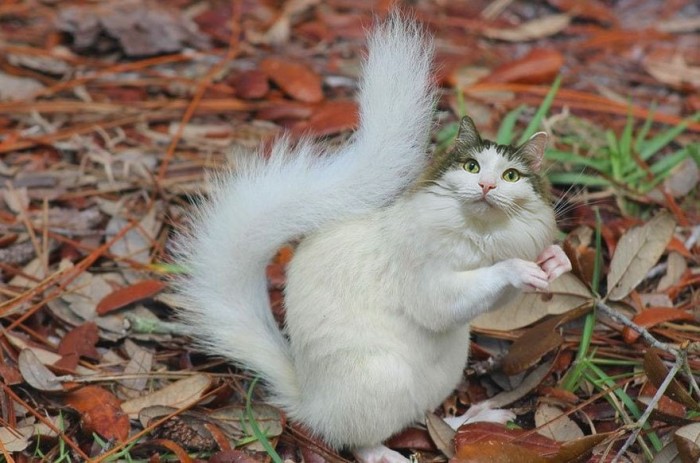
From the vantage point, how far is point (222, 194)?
3.06 metres

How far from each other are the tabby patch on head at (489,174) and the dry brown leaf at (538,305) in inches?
25.6

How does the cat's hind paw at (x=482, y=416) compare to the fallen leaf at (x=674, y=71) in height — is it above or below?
below

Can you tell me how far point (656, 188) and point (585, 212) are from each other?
0.45m

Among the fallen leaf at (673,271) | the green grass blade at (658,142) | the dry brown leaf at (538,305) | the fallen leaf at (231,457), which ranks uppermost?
the green grass blade at (658,142)

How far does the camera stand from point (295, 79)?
478 centimetres

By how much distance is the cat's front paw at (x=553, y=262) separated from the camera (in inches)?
107

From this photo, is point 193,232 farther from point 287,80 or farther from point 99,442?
point 287,80

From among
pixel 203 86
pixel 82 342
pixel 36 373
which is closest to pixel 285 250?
pixel 82 342

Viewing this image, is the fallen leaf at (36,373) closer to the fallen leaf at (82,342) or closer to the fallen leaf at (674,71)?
the fallen leaf at (82,342)

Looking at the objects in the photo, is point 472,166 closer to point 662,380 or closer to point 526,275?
point 526,275

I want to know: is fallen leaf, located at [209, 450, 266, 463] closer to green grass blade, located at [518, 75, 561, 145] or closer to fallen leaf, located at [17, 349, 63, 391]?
fallen leaf, located at [17, 349, 63, 391]

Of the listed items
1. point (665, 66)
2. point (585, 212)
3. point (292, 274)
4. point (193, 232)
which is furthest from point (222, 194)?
point (665, 66)

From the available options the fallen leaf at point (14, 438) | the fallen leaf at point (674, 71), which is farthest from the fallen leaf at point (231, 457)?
the fallen leaf at point (674, 71)

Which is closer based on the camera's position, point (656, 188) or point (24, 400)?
point (24, 400)
